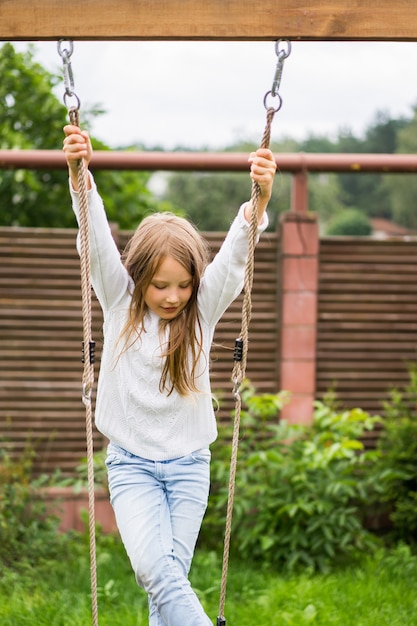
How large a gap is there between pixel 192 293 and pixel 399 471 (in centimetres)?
236

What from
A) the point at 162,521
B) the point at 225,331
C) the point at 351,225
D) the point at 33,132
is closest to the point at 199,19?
the point at 162,521

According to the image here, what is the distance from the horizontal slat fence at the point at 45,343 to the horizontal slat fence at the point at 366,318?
0.52m

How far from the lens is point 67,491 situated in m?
5.00

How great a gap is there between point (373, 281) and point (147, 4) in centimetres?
284

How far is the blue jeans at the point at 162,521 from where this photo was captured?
2.61 meters

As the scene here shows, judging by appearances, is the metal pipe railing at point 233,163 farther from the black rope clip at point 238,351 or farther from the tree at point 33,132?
the black rope clip at point 238,351

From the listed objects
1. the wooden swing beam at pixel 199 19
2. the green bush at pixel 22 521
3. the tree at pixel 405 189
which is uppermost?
the tree at pixel 405 189

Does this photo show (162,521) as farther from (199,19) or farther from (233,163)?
(233,163)

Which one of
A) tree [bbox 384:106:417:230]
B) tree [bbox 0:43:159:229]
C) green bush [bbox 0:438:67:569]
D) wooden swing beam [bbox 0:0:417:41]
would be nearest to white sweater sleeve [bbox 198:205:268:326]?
wooden swing beam [bbox 0:0:417:41]

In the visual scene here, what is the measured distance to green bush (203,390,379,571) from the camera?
440 centimetres

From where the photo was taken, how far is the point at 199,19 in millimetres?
2939

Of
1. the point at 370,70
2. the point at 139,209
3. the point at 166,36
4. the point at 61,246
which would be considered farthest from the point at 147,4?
the point at 370,70

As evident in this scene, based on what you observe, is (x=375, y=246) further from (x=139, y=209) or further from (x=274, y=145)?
(x=274, y=145)

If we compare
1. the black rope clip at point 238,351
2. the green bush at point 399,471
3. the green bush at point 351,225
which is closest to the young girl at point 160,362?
the black rope clip at point 238,351
